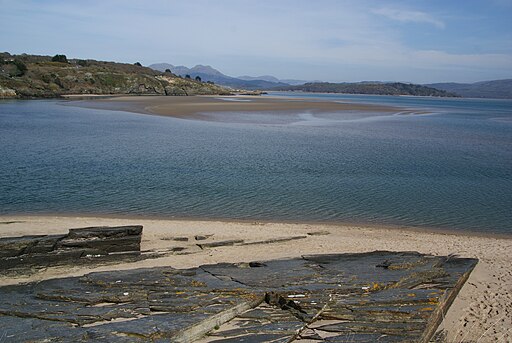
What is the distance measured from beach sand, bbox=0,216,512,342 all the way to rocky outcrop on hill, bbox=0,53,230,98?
7897 centimetres

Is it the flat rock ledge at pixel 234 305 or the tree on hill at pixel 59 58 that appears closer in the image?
the flat rock ledge at pixel 234 305

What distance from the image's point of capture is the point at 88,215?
16453 mm

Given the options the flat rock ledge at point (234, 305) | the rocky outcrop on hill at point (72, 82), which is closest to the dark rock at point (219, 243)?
the flat rock ledge at point (234, 305)

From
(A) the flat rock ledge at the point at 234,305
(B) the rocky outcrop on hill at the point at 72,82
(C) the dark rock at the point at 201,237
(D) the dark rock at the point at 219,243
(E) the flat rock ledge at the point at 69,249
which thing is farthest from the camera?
(B) the rocky outcrop on hill at the point at 72,82

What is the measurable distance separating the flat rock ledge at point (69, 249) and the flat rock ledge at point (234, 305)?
2018 mm

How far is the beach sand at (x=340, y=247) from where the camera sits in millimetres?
8961

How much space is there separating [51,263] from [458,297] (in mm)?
9153

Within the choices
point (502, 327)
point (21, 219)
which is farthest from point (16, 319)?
point (21, 219)

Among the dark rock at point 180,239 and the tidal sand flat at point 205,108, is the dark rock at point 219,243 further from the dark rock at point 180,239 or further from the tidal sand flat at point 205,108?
the tidal sand flat at point 205,108

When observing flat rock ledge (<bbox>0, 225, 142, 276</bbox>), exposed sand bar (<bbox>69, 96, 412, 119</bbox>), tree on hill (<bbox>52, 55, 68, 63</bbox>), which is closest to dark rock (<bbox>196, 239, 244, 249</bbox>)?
flat rock ledge (<bbox>0, 225, 142, 276</bbox>)

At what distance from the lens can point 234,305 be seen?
24.6 ft

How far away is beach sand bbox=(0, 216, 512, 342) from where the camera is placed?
353 inches

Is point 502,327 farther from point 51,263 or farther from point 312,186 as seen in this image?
point 312,186

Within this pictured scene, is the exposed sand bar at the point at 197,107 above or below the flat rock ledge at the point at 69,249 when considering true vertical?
above
